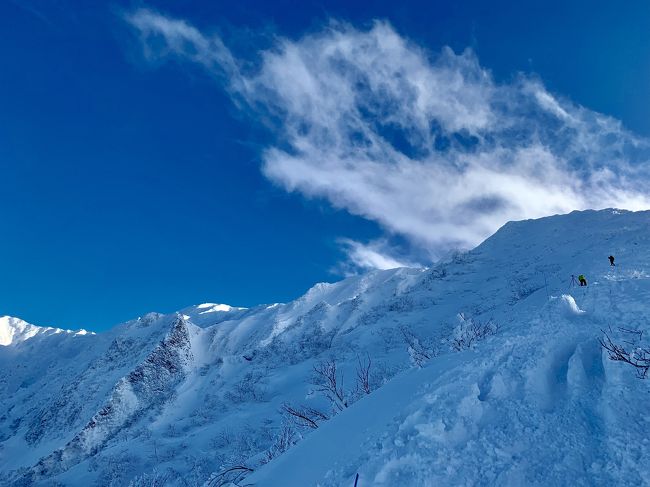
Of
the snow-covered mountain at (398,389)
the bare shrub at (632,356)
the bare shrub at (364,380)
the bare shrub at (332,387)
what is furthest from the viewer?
the bare shrub at (364,380)

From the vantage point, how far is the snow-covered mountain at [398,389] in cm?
551

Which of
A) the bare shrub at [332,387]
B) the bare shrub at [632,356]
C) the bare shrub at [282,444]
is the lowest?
the bare shrub at [282,444]

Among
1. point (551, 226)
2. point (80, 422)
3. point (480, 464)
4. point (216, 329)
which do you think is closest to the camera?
point (480, 464)

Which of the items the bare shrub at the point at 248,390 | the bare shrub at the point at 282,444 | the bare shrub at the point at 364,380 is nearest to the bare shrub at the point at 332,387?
the bare shrub at the point at 364,380

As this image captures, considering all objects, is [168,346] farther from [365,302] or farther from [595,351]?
[595,351]

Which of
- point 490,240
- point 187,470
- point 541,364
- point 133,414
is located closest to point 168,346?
point 133,414

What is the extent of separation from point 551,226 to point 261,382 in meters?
59.4

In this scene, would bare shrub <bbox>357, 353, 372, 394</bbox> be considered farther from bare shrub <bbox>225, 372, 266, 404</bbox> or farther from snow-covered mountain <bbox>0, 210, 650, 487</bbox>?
bare shrub <bbox>225, 372, 266, 404</bbox>

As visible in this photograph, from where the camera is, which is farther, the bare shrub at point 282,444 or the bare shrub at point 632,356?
the bare shrub at point 282,444

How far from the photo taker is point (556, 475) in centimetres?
489

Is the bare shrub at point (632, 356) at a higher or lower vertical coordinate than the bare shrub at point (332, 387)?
higher

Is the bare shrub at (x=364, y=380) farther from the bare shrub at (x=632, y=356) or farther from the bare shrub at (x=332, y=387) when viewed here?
the bare shrub at (x=632, y=356)

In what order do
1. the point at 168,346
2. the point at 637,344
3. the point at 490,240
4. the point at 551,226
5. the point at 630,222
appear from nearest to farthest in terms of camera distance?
the point at 637,344 < the point at 630,222 < the point at 551,226 < the point at 490,240 < the point at 168,346

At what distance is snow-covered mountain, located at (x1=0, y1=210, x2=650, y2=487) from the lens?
18.1ft
